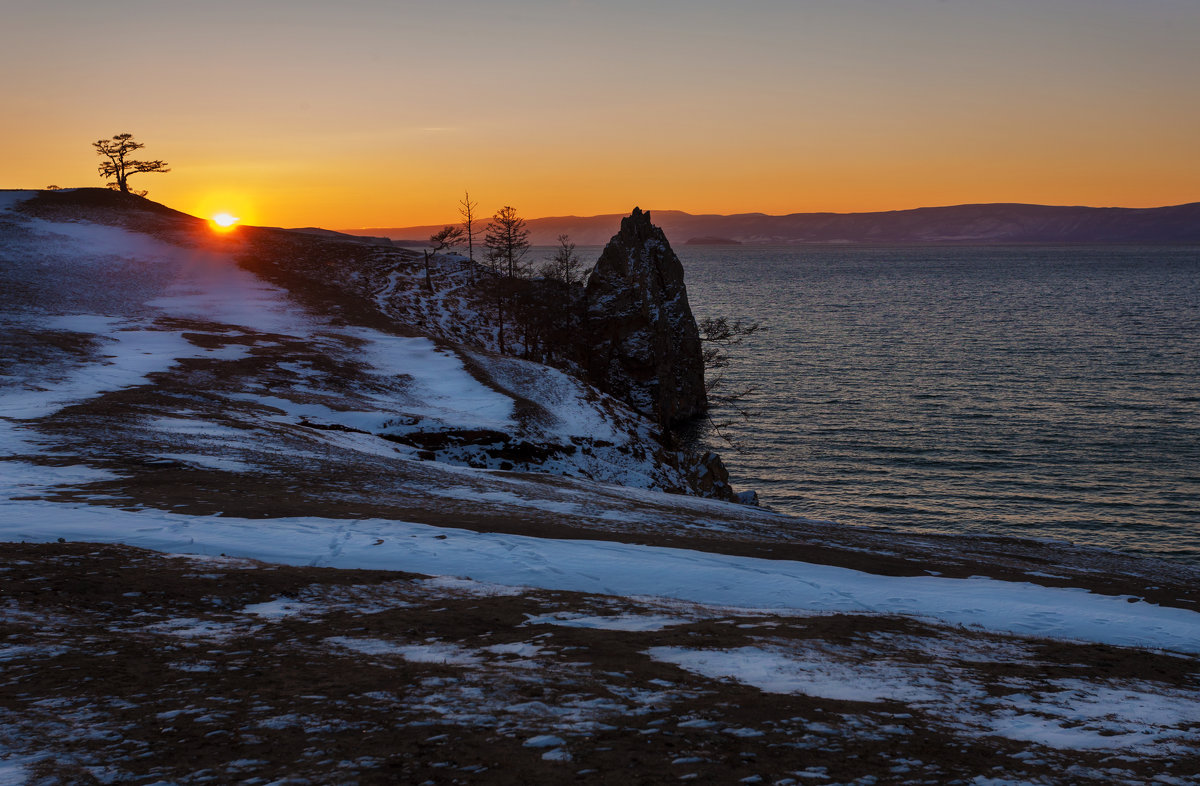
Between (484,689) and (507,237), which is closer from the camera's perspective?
(484,689)

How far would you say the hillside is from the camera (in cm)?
662

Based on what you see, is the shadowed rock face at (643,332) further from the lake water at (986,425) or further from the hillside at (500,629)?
the hillside at (500,629)

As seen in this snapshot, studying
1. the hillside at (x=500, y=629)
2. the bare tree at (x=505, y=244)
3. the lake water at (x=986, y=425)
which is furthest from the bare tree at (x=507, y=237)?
the hillside at (x=500, y=629)

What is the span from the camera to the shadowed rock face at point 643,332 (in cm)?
6412

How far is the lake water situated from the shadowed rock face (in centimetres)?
455

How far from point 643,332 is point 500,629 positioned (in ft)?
184

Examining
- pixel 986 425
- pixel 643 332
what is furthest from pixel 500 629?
Answer: pixel 643 332

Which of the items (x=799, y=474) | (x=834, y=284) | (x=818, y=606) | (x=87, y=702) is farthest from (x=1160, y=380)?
(x=834, y=284)

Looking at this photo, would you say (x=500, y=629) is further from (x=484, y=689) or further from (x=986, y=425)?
(x=986, y=425)

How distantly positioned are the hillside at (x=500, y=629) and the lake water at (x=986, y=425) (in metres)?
17.5

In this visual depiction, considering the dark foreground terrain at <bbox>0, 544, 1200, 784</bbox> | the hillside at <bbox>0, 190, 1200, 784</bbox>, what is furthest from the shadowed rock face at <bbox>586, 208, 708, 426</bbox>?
the dark foreground terrain at <bbox>0, 544, 1200, 784</bbox>

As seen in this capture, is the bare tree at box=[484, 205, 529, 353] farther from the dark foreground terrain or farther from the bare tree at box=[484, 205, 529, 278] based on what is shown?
the dark foreground terrain

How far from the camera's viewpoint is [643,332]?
6519 centimetres

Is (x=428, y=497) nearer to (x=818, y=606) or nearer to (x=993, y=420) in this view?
(x=818, y=606)
